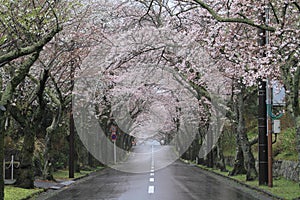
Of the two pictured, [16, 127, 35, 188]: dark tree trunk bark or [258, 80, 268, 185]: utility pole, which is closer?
[16, 127, 35, 188]: dark tree trunk bark

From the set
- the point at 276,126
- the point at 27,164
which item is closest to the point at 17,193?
the point at 27,164

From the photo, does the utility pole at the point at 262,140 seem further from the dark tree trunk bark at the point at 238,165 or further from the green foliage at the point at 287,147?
the dark tree trunk bark at the point at 238,165

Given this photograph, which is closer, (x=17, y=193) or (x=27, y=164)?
(x=17, y=193)

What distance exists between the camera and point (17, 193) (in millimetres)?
14930

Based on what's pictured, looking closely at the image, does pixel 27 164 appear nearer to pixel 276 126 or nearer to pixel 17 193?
pixel 17 193

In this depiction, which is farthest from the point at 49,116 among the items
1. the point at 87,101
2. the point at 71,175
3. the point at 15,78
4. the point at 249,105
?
the point at 15,78

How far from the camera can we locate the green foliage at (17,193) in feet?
45.4

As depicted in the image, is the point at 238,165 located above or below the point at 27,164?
below

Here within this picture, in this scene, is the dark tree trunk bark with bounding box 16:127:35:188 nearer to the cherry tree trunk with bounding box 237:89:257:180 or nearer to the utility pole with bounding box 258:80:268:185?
the utility pole with bounding box 258:80:268:185

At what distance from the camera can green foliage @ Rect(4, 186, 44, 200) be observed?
45.4ft

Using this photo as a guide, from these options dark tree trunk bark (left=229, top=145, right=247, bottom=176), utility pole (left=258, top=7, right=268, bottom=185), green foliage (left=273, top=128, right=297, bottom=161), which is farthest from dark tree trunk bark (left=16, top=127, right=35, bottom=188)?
green foliage (left=273, top=128, right=297, bottom=161)

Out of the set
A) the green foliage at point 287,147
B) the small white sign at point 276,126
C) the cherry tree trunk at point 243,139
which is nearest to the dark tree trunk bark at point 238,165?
the green foliage at point 287,147

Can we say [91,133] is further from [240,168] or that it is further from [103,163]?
[240,168]

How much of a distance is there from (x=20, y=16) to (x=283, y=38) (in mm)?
6897
